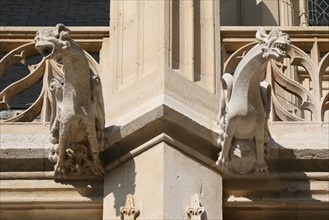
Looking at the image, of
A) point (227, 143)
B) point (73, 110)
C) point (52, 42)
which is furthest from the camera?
point (227, 143)

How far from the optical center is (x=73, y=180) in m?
11.3

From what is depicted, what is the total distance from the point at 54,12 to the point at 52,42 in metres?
3.32

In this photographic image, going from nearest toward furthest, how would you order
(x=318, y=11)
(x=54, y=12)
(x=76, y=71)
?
(x=76, y=71) < (x=54, y=12) < (x=318, y=11)

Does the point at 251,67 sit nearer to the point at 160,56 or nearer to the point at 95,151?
the point at 160,56

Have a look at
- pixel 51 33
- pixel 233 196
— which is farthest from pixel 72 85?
pixel 233 196

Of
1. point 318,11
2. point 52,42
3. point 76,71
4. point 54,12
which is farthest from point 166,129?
point 318,11

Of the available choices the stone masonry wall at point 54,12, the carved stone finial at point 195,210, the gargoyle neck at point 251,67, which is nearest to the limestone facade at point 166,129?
the carved stone finial at point 195,210

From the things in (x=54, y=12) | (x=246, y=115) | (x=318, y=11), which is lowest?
(x=246, y=115)

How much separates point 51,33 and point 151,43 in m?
1.11

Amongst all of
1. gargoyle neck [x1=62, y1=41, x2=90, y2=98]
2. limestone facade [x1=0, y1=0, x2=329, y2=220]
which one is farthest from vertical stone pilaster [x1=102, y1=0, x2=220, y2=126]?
gargoyle neck [x1=62, y1=41, x2=90, y2=98]

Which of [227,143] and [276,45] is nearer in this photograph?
[276,45]

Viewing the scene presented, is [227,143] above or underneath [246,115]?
underneath

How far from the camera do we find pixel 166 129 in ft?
36.1

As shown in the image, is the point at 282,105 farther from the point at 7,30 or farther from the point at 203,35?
the point at 7,30
